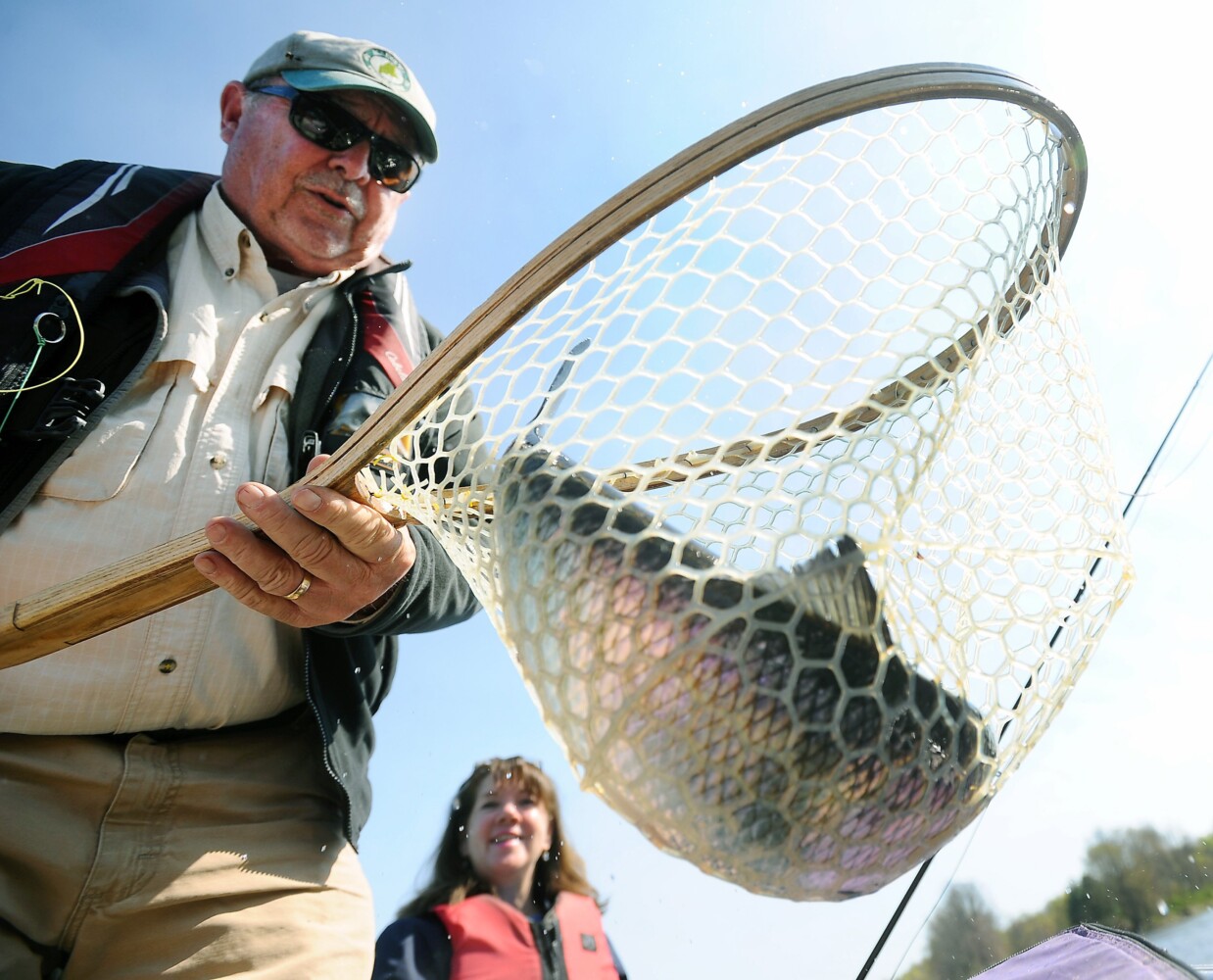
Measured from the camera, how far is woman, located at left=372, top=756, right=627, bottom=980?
2.87m

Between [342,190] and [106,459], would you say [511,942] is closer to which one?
[106,459]

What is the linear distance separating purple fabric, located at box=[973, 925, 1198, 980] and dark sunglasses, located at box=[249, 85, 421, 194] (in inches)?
Result: 79.6

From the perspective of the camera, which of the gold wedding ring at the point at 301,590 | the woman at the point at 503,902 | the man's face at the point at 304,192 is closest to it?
the gold wedding ring at the point at 301,590

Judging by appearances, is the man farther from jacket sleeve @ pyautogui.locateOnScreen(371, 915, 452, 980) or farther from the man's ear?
jacket sleeve @ pyautogui.locateOnScreen(371, 915, 452, 980)

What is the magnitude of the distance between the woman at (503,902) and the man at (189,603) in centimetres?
160

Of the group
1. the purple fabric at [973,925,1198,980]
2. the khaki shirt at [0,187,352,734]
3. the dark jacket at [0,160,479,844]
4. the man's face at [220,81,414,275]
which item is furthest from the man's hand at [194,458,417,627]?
the purple fabric at [973,925,1198,980]

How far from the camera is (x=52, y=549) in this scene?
1298 millimetres

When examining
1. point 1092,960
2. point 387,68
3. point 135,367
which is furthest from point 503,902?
point 387,68

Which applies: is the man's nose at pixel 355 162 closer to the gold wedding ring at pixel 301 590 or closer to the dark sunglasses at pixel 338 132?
the dark sunglasses at pixel 338 132

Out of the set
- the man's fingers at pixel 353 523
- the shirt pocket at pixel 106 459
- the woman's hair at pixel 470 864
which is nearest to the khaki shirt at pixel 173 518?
the shirt pocket at pixel 106 459

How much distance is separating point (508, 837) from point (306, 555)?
8.31 feet

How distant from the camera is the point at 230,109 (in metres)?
2.00

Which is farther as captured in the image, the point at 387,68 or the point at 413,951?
the point at 413,951

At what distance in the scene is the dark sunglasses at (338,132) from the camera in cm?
181
